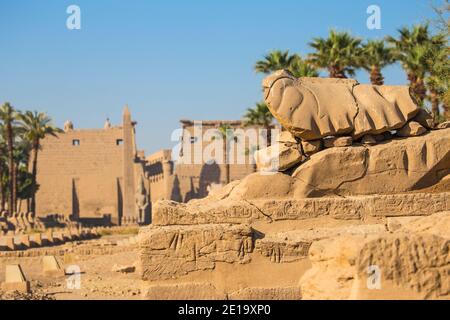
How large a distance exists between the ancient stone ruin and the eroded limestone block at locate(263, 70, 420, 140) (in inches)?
0.6

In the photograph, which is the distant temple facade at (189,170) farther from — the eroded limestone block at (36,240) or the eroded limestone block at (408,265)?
the eroded limestone block at (408,265)

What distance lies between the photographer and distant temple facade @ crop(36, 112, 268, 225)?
51406 millimetres

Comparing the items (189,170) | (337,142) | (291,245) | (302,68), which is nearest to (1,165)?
(189,170)

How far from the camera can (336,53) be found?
937 inches

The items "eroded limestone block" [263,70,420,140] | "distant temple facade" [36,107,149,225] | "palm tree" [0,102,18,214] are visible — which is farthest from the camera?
"distant temple facade" [36,107,149,225]

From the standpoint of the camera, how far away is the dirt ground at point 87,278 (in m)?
11.2

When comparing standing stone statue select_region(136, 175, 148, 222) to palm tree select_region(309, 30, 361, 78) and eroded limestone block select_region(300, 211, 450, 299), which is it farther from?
eroded limestone block select_region(300, 211, 450, 299)

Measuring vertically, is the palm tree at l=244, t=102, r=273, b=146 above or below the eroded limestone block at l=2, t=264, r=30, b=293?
above

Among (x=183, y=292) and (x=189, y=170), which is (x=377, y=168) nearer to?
(x=183, y=292)

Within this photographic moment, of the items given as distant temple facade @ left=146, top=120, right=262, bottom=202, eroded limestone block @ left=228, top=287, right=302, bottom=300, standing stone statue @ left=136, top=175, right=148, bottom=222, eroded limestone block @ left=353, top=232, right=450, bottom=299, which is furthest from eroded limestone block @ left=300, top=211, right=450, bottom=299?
standing stone statue @ left=136, top=175, right=148, bottom=222

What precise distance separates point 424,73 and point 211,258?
15838 millimetres

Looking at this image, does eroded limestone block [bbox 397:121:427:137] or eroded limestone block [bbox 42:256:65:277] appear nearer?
eroded limestone block [bbox 397:121:427:137]

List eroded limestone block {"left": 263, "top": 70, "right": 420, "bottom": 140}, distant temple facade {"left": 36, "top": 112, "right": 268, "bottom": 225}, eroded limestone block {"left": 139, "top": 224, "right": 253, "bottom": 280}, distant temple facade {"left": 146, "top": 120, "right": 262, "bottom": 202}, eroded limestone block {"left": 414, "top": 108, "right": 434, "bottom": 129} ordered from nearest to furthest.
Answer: eroded limestone block {"left": 139, "top": 224, "right": 253, "bottom": 280} → eroded limestone block {"left": 263, "top": 70, "right": 420, "bottom": 140} → eroded limestone block {"left": 414, "top": 108, "right": 434, "bottom": 129} → distant temple facade {"left": 146, "top": 120, "right": 262, "bottom": 202} → distant temple facade {"left": 36, "top": 112, "right": 268, "bottom": 225}
